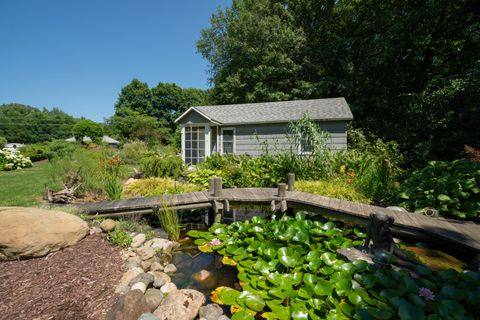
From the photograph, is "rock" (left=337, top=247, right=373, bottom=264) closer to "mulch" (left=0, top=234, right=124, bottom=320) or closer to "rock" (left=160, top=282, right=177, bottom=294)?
"rock" (left=160, top=282, right=177, bottom=294)

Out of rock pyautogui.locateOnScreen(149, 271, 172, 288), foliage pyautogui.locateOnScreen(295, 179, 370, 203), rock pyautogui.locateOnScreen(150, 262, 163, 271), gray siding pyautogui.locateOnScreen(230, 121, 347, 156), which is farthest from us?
gray siding pyautogui.locateOnScreen(230, 121, 347, 156)

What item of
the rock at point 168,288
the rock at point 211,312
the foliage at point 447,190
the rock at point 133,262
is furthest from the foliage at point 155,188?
the foliage at point 447,190

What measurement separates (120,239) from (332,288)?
331cm

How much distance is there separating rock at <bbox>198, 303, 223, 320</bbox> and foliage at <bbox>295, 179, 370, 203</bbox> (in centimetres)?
414

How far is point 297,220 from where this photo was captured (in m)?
4.07

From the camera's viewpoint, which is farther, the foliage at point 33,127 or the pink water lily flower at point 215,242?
the foliage at point 33,127

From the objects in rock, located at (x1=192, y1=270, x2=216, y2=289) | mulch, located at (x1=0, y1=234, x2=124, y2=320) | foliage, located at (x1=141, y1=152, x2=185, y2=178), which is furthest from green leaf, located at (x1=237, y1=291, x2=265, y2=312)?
foliage, located at (x1=141, y1=152, x2=185, y2=178)

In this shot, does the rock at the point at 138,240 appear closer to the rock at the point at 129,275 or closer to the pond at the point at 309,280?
the pond at the point at 309,280

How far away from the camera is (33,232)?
10.1 feet

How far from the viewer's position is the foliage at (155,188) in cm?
646

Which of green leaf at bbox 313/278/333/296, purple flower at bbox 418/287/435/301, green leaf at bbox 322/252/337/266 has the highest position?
purple flower at bbox 418/287/435/301

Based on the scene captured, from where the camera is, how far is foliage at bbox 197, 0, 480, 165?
8.36 m

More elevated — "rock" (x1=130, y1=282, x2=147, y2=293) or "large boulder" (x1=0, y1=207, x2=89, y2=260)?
"large boulder" (x1=0, y1=207, x2=89, y2=260)

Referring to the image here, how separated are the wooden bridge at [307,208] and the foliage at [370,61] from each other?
572cm
